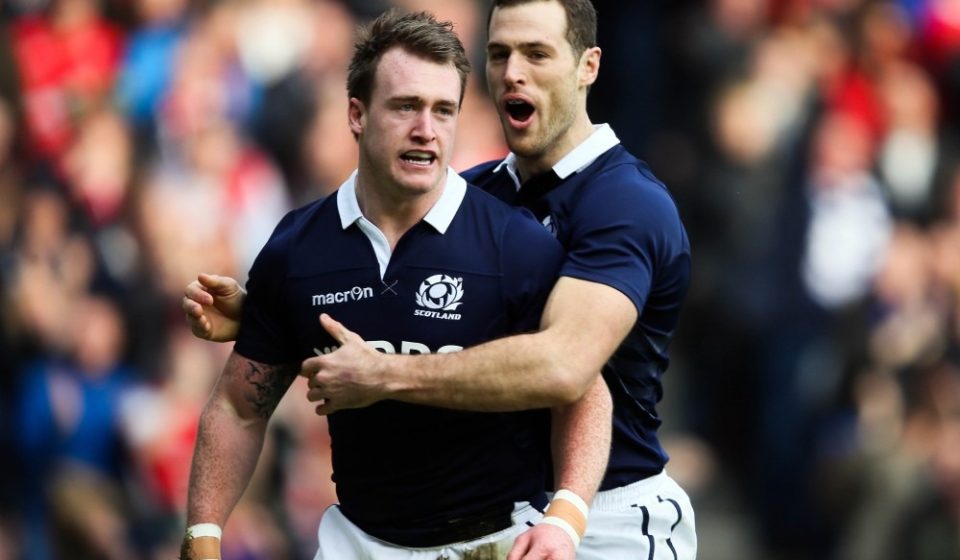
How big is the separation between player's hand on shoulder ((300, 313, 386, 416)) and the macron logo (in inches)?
9.2

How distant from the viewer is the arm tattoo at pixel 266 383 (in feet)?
17.7

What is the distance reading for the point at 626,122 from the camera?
11289 mm

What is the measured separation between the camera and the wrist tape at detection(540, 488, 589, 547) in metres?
4.88

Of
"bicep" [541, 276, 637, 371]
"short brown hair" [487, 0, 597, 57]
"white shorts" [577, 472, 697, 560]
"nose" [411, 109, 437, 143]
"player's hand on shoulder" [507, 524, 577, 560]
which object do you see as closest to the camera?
"player's hand on shoulder" [507, 524, 577, 560]

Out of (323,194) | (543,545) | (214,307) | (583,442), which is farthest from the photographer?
(323,194)

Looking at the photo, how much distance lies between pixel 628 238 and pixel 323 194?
17.0 ft

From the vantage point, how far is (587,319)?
4969 mm

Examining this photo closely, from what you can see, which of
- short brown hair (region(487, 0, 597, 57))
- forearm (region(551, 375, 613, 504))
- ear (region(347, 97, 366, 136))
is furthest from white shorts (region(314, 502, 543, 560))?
short brown hair (region(487, 0, 597, 57))

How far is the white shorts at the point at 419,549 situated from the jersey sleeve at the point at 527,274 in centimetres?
56

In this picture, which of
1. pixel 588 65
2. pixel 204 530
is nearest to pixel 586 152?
pixel 588 65

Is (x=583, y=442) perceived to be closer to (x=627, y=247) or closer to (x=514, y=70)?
(x=627, y=247)

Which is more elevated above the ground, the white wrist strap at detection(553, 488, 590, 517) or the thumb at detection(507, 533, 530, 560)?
the white wrist strap at detection(553, 488, 590, 517)

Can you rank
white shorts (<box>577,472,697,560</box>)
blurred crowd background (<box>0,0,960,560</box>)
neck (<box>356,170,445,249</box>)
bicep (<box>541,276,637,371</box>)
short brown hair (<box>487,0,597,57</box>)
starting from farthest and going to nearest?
blurred crowd background (<box>0,0,960,560</box>) < short brown hair (<box>487,0,597,57</box>) < white shorts (<box>577,472,697,560</box>) < neck (<box>356,170,445,249</box>) < bicep (<box>541,276,637,371</box>)

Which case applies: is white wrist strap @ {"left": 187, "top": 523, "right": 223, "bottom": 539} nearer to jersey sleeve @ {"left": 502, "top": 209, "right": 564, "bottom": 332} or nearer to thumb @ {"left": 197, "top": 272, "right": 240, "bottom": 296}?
thumb @ {"left": 197, "top": 272, "right": 240, "bottom": 296}
